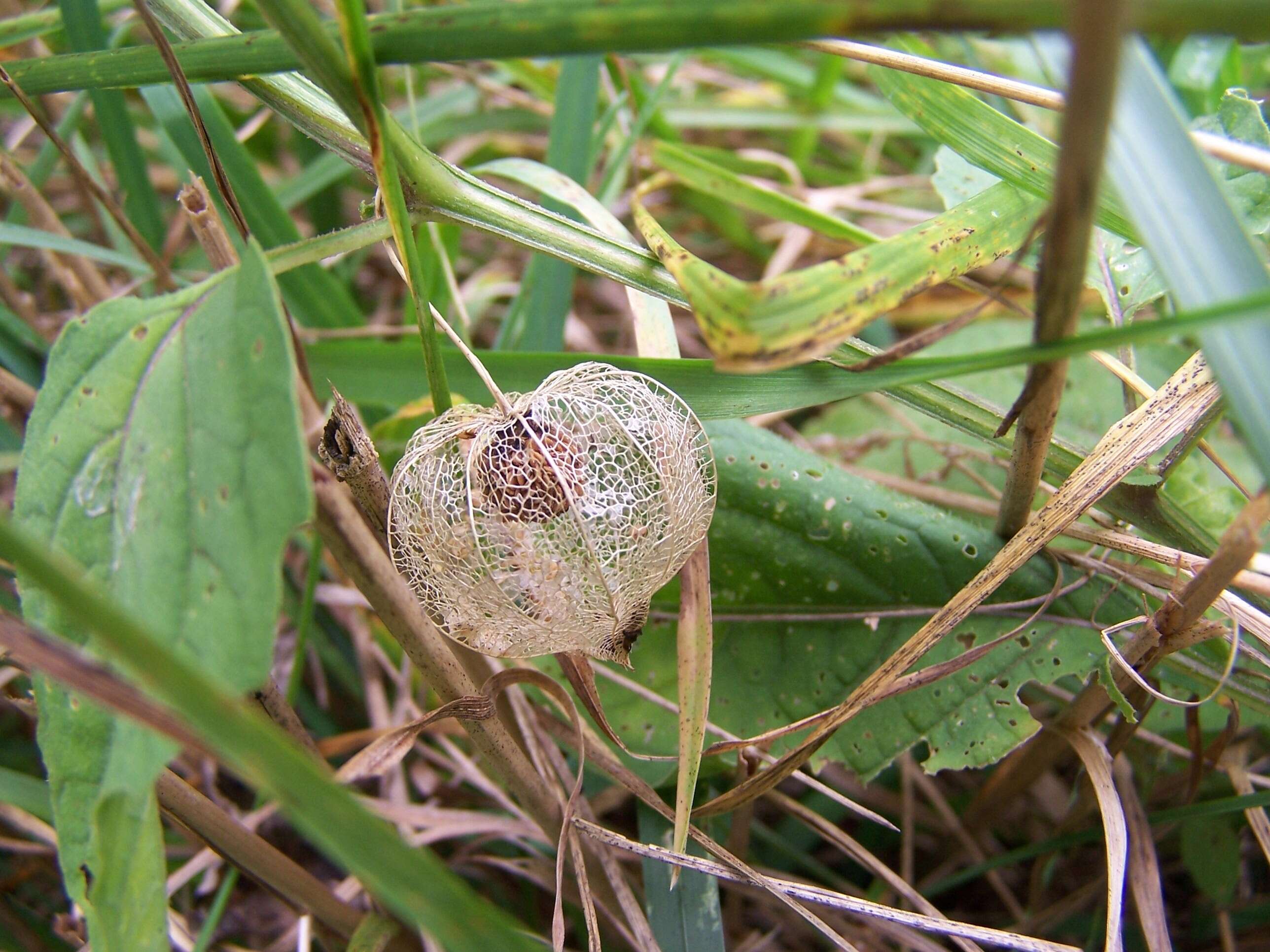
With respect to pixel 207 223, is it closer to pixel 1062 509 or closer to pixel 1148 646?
pixel 1062 509

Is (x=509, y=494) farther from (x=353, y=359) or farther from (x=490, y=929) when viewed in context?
(x=353, y=359)

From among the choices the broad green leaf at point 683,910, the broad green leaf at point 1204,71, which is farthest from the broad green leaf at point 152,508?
the broad green leaf at point 1204,71

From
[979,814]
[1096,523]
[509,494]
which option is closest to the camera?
[509,494]

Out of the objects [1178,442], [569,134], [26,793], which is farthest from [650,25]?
[26,793]

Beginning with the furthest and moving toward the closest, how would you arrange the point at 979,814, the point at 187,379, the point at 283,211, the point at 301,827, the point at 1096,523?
the point at 283,211, the point at 979,814, the point at 1096,523, the point at 187,379, the point at 301,827

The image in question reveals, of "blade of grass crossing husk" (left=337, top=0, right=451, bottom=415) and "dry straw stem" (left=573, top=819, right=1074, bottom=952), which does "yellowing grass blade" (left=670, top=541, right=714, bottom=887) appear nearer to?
"dry straw stem" (left=573, top=819, right=1074, bottom=952)

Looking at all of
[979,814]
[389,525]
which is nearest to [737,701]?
[979,814]
